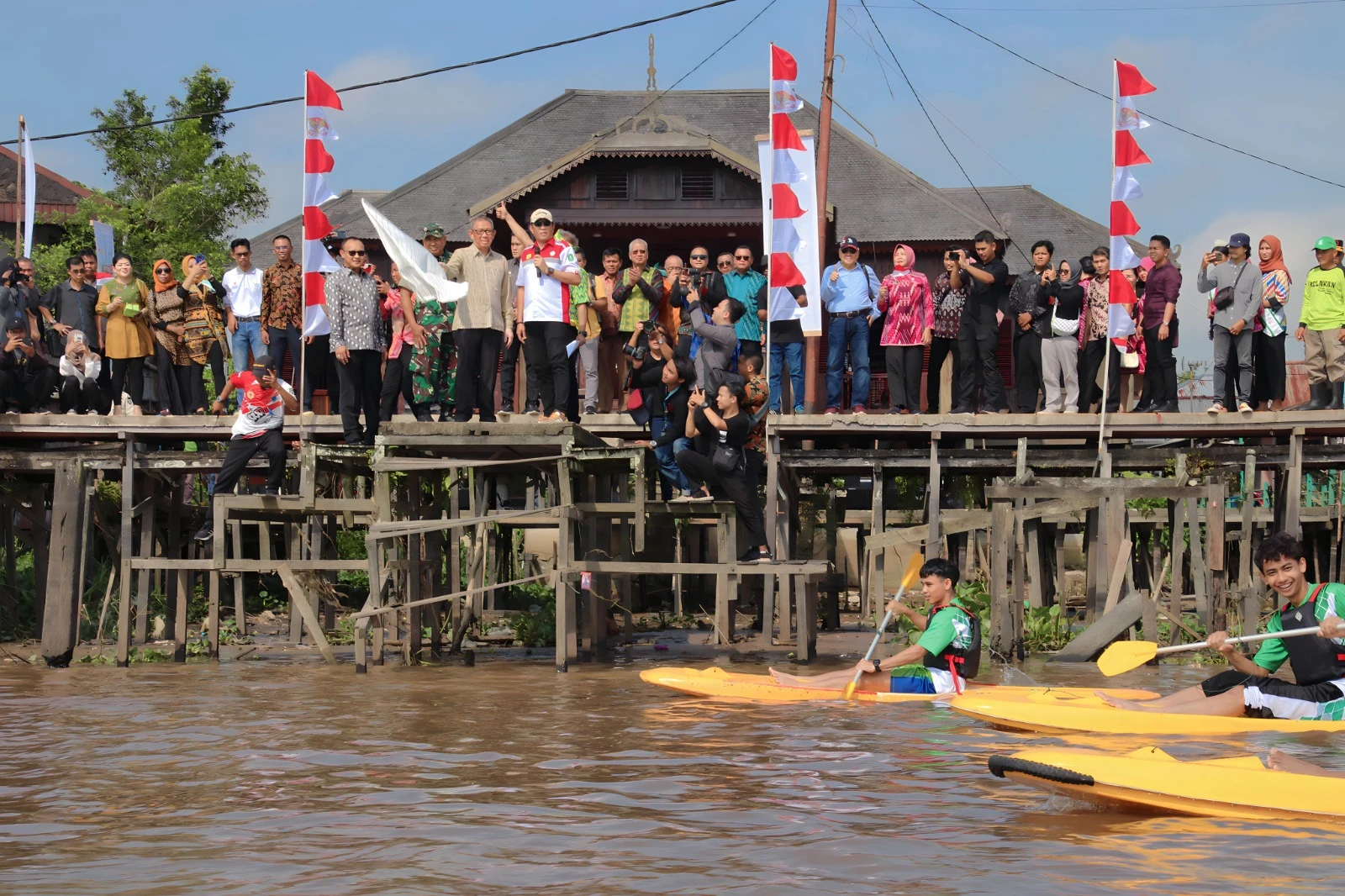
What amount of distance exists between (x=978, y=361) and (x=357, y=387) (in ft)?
21.8

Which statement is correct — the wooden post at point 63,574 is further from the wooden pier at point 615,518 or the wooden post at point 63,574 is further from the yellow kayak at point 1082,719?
the yellow kayak at point 1082,719

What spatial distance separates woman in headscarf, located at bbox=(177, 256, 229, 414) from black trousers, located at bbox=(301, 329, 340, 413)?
81cm

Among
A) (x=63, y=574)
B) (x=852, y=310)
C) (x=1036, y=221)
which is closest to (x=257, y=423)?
(x=63, y=574)

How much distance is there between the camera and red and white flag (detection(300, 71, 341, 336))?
49.5 ft

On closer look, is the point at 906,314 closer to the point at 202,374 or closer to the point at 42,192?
the point at 202,374

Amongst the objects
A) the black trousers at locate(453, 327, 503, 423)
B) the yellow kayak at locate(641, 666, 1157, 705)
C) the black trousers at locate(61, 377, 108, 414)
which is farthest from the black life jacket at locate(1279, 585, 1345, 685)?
the black trousers at locate(61, 377, 108, 414)

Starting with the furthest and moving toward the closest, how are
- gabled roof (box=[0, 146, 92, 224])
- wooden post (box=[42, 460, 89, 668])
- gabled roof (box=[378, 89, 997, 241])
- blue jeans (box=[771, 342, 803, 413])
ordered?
1. gabled roof (box=[0, 146, 92, 224])
2. gabled roof (box=[378, 89, 997, 241])
3. blue jeans (box=[771, 342, 803, 413])
4. wooden post (box=[42, 460, 89, 668])

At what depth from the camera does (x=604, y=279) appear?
→ 1639 centimetres

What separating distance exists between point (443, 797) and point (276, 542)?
14.0 meters

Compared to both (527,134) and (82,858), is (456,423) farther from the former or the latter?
(527,134)

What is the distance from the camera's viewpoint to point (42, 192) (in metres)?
37.8

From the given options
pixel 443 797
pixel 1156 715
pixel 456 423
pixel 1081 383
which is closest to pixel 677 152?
pixel 1081 383

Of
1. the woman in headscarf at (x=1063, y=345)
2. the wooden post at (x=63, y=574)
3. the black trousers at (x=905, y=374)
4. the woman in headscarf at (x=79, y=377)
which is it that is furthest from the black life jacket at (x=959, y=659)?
the woman in headscarf at (x=79, y=377)

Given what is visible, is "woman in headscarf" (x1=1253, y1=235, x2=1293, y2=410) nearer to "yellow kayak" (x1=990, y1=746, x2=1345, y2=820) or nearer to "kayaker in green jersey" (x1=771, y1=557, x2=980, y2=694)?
"kayaker in green jersey" (x1=771, y1=557, x2=980, y2=694)
